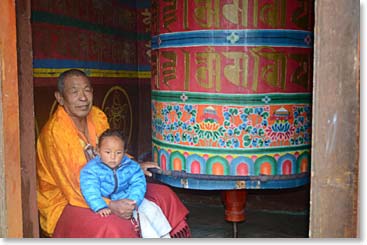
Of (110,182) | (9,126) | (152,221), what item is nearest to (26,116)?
(9,126)

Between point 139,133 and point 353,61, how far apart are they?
2865 mm

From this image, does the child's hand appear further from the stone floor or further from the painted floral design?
the stone floor

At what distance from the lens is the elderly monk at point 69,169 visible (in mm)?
3127

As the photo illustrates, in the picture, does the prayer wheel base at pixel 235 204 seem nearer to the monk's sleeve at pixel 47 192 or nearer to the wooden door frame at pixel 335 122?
the monk's sleeve at pixel 47 192

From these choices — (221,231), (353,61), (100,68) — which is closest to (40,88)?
(100,68)

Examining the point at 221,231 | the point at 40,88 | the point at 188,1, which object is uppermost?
the point at 188,1

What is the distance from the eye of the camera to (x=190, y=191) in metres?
4.98

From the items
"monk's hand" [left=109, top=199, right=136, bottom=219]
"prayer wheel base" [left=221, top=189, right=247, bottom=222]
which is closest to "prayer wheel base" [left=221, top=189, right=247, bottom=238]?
"prayer wheel base" [left=221, top=189, right=247, bottom=222]

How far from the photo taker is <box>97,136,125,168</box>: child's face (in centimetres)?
313

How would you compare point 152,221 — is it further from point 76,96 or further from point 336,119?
point 336,119

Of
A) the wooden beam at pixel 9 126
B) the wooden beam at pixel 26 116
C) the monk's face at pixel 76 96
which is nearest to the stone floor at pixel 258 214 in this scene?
the monk's face at pixel 76 96

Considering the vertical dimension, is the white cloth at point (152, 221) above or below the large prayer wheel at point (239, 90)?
below

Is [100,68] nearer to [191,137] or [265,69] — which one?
[191,137]

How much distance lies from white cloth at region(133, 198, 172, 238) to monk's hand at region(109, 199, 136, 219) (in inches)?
2.5
